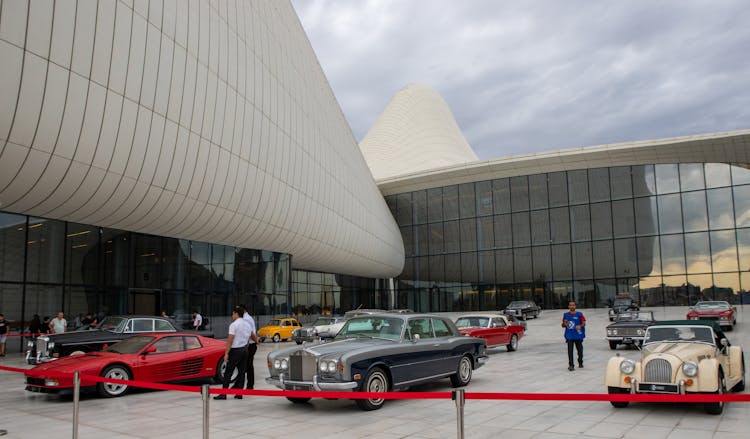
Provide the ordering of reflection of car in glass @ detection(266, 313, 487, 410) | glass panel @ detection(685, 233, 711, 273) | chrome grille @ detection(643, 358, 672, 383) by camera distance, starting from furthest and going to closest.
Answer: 1. glass panel @ detection(685, 233, 711, 273)
2. reflection of car in glass @ detection(266, 313, 487, 410)
3. chrome grille @ detection(643, 358, 672, 383)

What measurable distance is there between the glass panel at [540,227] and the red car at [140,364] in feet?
126

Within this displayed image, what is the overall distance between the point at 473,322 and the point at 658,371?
10.9 metres

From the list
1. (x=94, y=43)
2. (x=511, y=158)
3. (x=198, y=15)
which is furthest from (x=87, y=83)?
(x=511, y=158)

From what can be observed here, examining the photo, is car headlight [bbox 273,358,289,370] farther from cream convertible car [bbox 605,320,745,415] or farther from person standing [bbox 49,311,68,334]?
person standing [bbox 49,311,68,334]

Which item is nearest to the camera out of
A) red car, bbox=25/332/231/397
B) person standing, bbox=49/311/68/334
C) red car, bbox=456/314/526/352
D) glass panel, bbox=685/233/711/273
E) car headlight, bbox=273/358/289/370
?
car headlight, bbox=273/358/289/370

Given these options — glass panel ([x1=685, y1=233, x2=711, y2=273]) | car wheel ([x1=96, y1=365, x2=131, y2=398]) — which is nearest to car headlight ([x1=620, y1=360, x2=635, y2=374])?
car wheel ([x1=96, y1=365, x2=131, y2=398])

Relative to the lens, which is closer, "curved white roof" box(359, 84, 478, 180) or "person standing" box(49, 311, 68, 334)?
"person standing" box(49, 311, 68, 334)

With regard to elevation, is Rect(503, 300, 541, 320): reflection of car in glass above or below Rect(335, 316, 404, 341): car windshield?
below

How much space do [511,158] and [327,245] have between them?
19.6 metres

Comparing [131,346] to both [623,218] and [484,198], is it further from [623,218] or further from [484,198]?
[484,198]

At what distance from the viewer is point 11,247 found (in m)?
20.8

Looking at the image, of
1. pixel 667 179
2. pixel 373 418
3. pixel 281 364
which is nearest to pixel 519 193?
pixel 667 179

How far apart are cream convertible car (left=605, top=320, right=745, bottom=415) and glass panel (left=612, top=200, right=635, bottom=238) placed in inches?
1444

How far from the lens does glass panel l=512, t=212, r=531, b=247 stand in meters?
48.4
